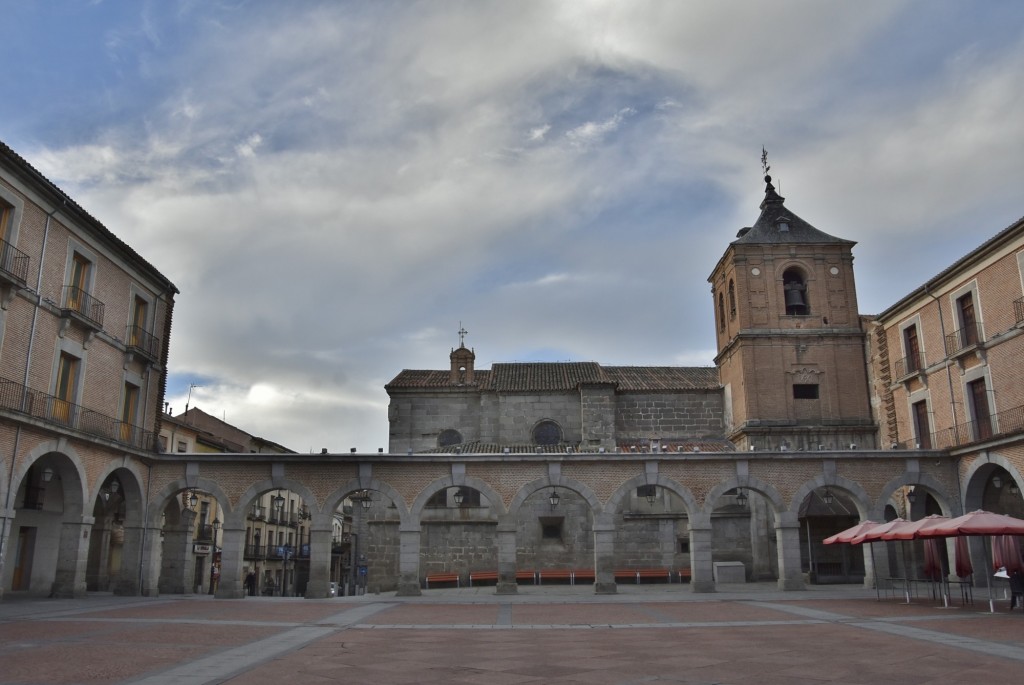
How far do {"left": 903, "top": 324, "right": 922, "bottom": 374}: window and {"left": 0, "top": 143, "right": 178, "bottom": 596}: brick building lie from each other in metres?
27.7

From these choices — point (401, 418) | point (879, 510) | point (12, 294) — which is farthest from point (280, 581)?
point (879, 510)

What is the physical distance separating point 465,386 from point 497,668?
28858 millimetres

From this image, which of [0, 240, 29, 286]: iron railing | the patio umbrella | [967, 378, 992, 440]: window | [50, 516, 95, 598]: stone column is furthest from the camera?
[967, 378, 992, 440]: window

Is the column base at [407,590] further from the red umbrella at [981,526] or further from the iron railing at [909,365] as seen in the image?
the iron railing at [909,365]

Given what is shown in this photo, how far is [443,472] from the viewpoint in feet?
85.5

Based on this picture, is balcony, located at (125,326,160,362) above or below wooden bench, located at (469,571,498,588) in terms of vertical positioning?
above

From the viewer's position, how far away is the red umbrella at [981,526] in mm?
17406

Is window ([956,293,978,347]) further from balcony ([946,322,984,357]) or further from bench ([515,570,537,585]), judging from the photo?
bench ([515,570,537,585])

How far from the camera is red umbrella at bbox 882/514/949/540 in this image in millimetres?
19094

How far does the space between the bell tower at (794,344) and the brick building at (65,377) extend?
23906mm

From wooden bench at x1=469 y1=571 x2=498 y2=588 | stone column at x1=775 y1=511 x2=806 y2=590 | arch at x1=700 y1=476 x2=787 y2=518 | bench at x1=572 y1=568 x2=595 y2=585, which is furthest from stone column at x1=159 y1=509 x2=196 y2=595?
stone column at x1=775 y1=511 x2=806 y2=590

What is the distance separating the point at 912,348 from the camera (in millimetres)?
30156

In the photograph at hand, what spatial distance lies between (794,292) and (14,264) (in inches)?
1171

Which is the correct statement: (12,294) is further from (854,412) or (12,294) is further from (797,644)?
(854,412)
